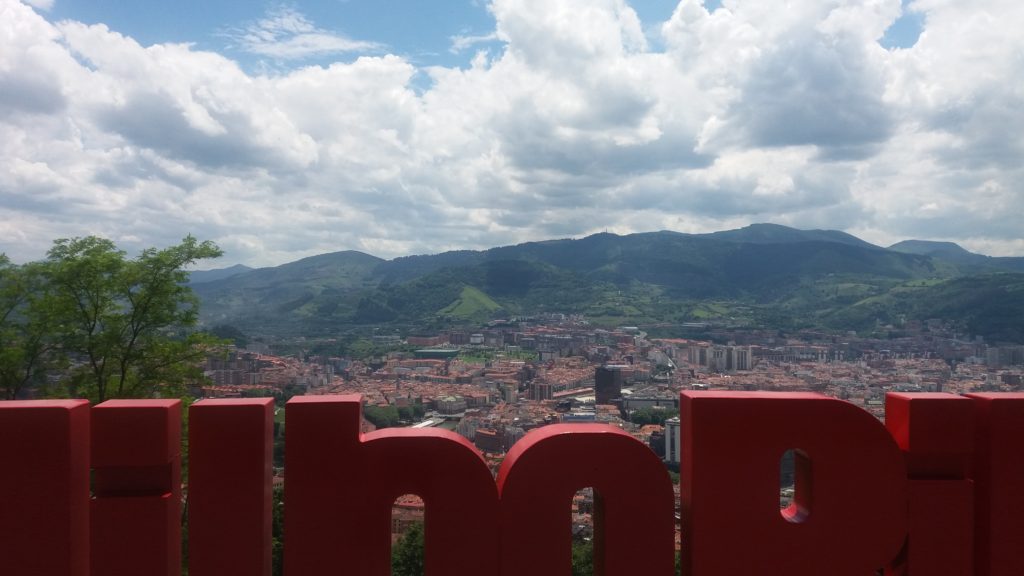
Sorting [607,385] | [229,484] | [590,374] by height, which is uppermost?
[229,484]

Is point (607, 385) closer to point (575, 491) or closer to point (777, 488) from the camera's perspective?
point (777, 488)

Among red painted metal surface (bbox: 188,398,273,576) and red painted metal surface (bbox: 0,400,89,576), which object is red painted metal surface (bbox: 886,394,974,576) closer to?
red painted metal surface (bbox: 188,398,273,576)

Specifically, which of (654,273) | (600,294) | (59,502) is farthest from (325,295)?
(59,502)

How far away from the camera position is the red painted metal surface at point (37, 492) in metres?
4.25

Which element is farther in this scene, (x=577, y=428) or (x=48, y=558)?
(x=577, y=428)

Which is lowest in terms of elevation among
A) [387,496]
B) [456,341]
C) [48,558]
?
[456,341]

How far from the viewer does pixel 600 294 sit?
4402 inches

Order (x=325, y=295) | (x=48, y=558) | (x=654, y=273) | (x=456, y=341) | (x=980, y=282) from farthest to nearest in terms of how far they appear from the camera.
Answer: (x=654, y=273) → (x=325, y=295) → (x=456, y=341) → (x=980, y=282) → (x=48, y=558)

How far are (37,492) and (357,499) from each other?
6.83 feet

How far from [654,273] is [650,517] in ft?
421

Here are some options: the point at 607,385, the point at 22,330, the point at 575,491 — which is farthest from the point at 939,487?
the point at 607,385

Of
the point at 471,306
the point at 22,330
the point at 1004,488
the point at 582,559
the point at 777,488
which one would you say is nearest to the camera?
the point at 777,488

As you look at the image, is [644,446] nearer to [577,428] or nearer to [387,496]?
[577,428]

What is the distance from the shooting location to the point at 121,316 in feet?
54.7
